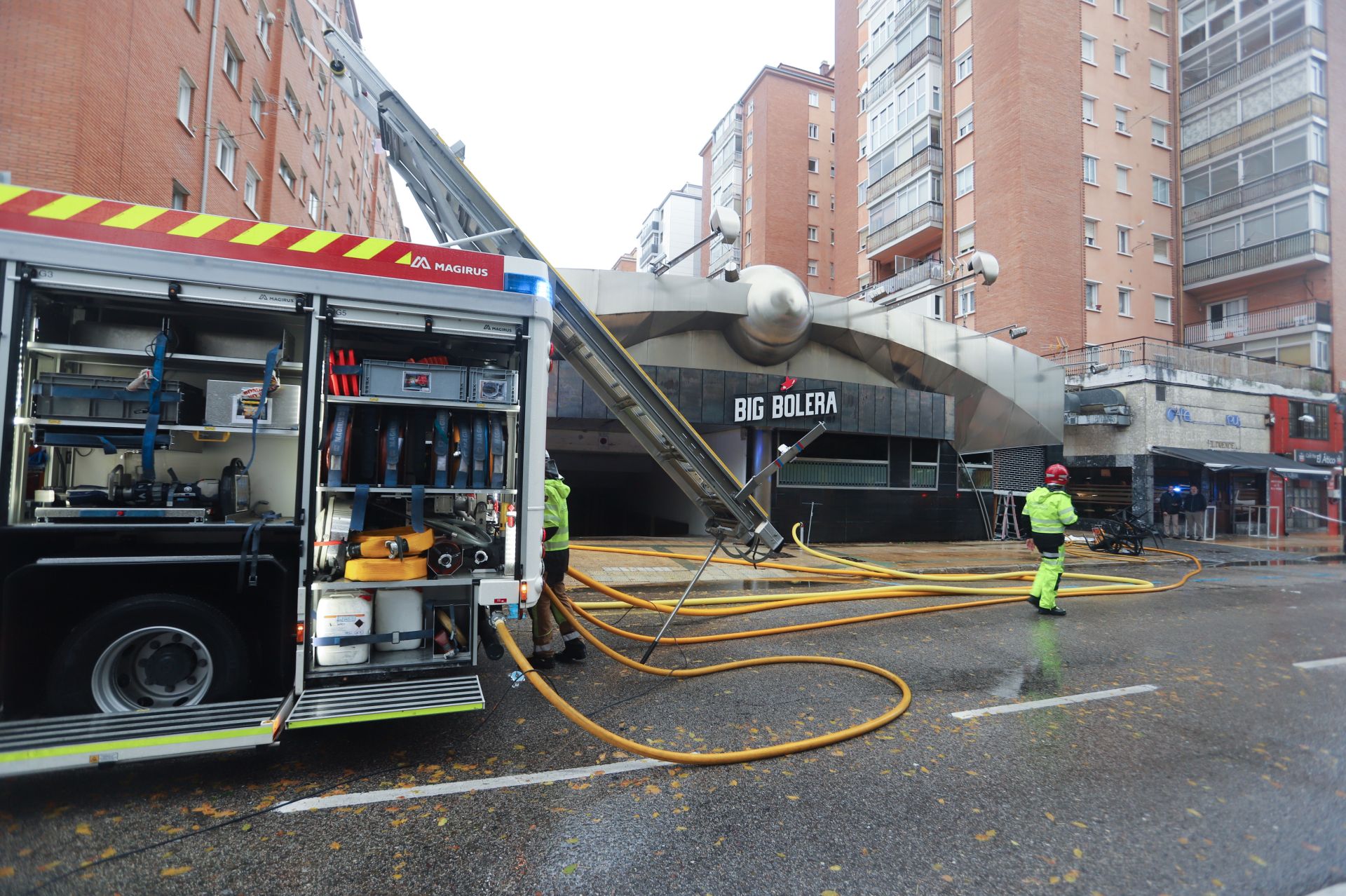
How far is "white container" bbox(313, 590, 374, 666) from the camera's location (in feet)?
12.8

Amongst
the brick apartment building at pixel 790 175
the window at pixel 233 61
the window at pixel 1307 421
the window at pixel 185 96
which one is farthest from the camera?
the brick apartment building at pixel 790 175

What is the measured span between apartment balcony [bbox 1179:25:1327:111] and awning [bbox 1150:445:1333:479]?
16.5 m

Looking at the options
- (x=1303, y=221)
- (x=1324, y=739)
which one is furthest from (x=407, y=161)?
(x=1303, y=221)

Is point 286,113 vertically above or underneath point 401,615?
above

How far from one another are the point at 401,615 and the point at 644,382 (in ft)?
8.94

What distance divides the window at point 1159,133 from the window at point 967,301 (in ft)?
37.1

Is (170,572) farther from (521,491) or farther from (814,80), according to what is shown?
(814,80)

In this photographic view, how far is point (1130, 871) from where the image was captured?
282cm

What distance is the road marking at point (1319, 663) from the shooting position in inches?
242

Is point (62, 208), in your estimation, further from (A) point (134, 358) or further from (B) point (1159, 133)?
→ (B) point (1159, 133)

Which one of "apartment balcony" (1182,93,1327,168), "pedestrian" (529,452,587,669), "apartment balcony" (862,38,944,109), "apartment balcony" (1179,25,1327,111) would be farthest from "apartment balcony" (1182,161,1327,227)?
"pedestrian" (529,452,587,669)

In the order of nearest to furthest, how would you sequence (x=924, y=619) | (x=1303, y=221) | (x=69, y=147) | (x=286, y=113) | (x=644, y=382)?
(x=644, y=382) → (x=924, y=619) → (x=69, y=147) → (x=286, y=113) → (x=1303, y=221)

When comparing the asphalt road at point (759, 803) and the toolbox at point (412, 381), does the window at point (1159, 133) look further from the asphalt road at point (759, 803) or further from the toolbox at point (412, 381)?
the toolbox at point (412, 381)

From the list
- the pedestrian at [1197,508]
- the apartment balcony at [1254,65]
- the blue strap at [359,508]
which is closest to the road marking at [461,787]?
the blue strap at [359,508]
